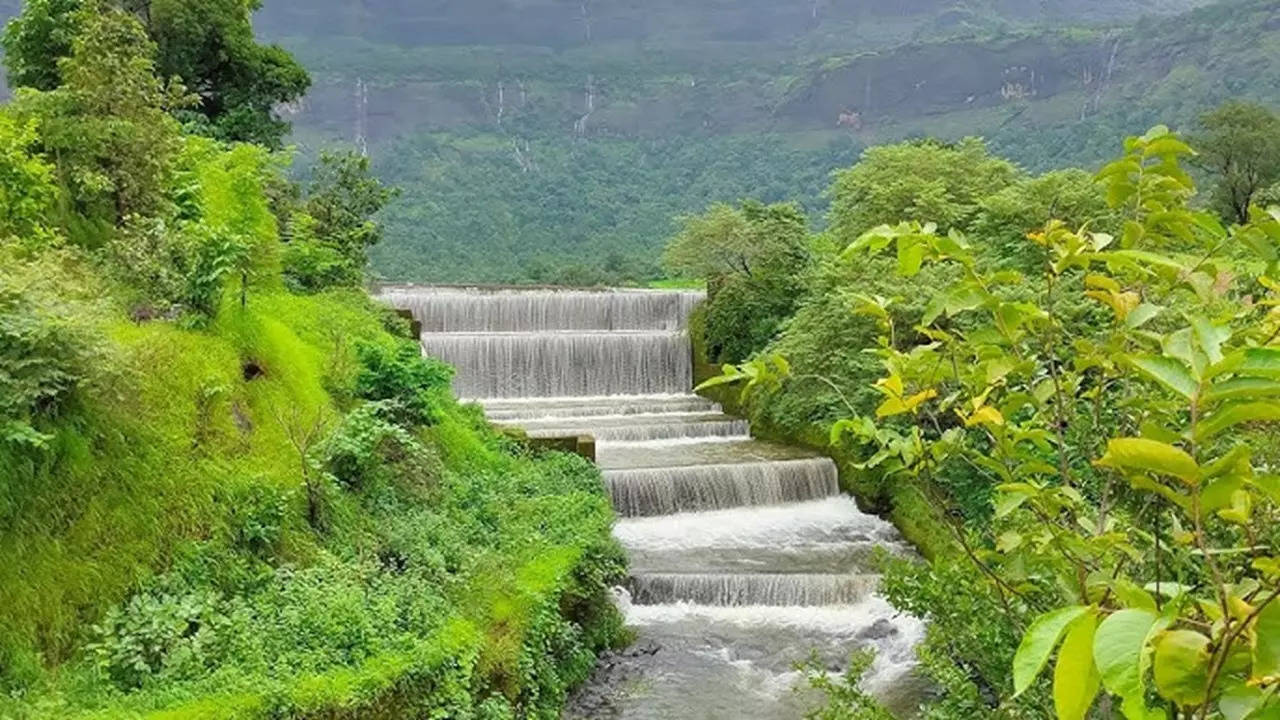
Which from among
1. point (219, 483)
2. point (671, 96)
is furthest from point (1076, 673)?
point (671, 96)

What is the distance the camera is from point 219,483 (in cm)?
671

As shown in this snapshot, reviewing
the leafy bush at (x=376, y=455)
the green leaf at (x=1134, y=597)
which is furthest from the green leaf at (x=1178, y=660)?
the leafy bush at (x=376, y=455)

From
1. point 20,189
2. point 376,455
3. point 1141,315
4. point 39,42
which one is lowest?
point 376,455

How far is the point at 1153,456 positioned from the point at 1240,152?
1018 inches

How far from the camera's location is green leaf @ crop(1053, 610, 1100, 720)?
957 millimetres

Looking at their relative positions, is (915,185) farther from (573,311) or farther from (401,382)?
(401,382)

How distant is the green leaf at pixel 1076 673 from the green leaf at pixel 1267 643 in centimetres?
15

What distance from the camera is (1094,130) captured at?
57344mm

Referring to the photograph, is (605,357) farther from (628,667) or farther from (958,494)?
(628,667)

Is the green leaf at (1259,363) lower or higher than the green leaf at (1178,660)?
higher

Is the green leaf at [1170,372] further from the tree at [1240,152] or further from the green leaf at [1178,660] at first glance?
the tree at [1240,152]

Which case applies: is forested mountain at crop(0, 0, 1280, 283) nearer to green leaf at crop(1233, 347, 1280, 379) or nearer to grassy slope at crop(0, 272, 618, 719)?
grassy slope at crop(0, 272, 618, 719)

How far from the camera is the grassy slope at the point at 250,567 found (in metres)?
5.37

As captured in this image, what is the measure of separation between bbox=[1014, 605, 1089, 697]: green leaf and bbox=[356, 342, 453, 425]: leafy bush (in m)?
8.45
